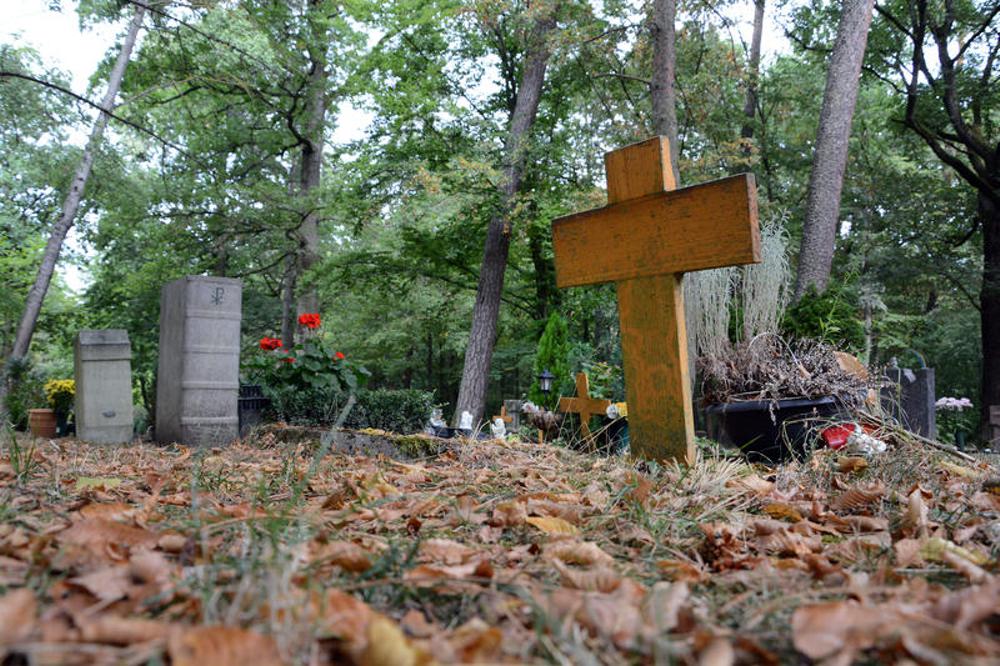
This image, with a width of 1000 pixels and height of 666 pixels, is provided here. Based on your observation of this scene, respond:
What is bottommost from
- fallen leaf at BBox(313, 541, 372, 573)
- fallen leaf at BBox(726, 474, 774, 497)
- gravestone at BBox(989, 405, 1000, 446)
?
gravestone at BBox(989, 405, 1000, 446)

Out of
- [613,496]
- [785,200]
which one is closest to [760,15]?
[785,200]

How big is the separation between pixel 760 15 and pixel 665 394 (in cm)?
1589

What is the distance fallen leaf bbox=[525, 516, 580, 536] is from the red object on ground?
2.09 metres

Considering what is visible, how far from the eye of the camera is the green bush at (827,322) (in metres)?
5.72

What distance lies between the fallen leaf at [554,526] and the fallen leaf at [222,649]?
1008 millimetres

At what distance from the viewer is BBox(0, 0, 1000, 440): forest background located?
10766mm

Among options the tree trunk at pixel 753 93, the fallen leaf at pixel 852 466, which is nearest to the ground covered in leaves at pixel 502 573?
the fallen leaf at pixel 852 466

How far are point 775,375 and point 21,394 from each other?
10990 millimetres

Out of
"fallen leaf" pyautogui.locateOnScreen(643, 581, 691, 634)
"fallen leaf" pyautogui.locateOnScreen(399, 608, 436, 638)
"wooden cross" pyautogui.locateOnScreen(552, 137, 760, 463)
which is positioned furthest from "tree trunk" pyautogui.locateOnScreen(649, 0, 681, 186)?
"fallen leaf" pyautogui.locateOnScreen(399, 608, 436, 638)

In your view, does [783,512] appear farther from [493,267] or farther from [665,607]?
[493,267]

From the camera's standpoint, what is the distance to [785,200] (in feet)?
51.2

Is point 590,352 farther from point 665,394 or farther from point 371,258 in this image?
point 665,394

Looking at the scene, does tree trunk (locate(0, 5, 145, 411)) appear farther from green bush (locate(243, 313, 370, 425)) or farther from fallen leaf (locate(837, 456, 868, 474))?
fallen leaf (locate(837, 456, 868, 474))

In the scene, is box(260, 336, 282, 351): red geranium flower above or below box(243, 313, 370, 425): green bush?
above
